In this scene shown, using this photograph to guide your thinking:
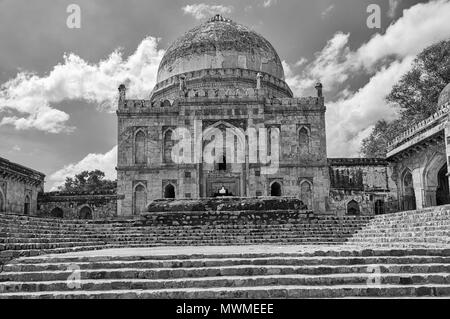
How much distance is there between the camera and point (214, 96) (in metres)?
24.6

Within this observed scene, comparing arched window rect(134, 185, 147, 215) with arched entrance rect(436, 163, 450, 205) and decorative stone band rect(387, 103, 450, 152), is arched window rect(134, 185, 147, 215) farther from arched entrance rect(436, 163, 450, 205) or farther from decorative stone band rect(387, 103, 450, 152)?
arched entrance rect(436, 163, 450, 205)

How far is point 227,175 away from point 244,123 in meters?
2.99

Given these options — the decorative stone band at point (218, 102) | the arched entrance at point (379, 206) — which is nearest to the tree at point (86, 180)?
the decorative stone band at point (218, 102)

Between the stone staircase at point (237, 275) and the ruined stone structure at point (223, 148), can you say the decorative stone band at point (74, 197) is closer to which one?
the ruined stone structure at point (223, 148)

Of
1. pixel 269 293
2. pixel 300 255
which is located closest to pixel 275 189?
pixel 300 255

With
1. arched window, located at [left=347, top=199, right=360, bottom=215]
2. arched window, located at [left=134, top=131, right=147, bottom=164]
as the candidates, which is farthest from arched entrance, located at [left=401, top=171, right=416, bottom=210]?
arched window, located at [left=134, top=131, right=147, bottom=164]

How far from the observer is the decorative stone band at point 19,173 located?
77.8 feet

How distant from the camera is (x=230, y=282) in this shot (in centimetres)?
662

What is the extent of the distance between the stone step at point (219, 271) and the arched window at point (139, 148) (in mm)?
17223

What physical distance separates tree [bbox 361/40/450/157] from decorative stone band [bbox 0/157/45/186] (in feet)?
77.2

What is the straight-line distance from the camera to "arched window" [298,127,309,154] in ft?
79.8

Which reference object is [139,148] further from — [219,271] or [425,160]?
[219,271]
